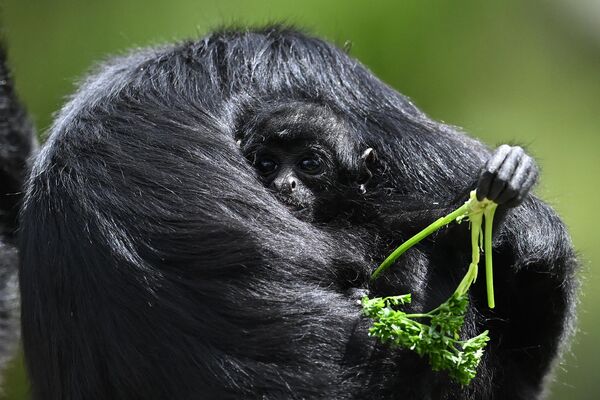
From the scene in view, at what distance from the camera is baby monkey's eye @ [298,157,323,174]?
4770 millimetres

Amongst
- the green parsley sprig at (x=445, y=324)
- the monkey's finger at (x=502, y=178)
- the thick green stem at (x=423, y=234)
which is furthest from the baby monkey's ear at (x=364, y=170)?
the monkey's finger at (x=502, y=178)

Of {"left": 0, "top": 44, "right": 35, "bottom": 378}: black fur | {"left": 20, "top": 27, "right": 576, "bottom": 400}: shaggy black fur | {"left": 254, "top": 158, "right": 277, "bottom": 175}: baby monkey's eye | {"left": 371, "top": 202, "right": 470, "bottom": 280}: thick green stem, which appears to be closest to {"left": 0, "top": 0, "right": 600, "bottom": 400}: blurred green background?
→ {"left": 0, "top": 44, "right": 35, "bottom": 378}: black fur

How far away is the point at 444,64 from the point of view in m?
10.8

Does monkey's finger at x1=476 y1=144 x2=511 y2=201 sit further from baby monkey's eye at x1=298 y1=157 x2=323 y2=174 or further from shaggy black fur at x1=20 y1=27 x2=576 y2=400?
baby monkey's eye at x1=298 y1=157 x2=323 y2=174

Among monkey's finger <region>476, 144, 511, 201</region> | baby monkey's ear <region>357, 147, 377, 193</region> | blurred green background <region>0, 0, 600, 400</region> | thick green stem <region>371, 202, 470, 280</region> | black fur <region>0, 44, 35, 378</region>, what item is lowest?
black fur <region>0, 44, 35, 378</region>

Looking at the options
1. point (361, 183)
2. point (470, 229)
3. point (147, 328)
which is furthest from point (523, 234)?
point (147, 328)

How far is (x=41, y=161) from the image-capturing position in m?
4.57

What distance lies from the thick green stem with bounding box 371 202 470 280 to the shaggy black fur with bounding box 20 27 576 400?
0.09 m

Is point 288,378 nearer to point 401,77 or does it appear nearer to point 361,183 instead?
point 361,183

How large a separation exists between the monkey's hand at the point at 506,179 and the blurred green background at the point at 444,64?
6289 millimetres

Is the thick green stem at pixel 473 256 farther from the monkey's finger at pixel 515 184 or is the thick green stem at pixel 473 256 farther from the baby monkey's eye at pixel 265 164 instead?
the baby monkey's eye at pixel 265 164

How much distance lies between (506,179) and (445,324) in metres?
0.60

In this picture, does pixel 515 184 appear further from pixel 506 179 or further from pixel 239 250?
pixel 239 250

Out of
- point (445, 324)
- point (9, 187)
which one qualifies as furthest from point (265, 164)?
point (9, 187)
